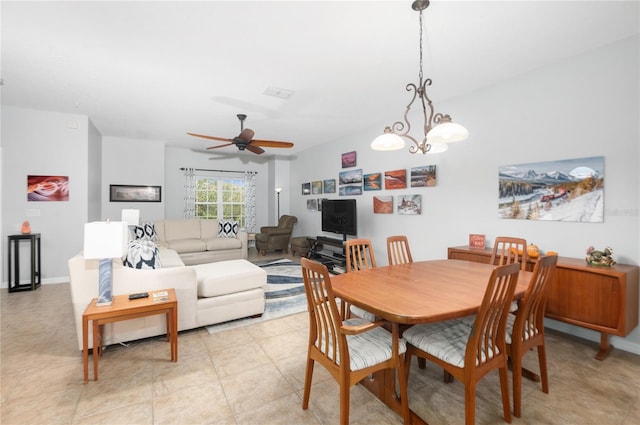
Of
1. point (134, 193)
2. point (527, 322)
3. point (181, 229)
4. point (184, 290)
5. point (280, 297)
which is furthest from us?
point (134, 193)

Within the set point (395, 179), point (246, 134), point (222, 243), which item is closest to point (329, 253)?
point (395, 179)

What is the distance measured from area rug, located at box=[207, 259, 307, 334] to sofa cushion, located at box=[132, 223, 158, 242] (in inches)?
89.2

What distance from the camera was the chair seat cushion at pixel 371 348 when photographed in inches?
62.2

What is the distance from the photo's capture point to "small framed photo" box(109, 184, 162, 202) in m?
6.15

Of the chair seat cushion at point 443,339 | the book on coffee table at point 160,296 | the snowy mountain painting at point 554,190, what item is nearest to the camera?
the chair seat cushion at point 443,339

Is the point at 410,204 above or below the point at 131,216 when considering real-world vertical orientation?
above

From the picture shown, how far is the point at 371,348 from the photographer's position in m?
1.66

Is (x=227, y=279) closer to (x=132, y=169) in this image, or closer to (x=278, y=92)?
(x=278, y=92)

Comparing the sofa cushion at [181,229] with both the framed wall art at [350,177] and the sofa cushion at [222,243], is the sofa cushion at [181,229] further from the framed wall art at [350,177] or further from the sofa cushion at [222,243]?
the framed wall art at [350,177]

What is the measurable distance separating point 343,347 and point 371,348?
227 mm

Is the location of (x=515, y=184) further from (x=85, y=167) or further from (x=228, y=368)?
(x=85, y=167)

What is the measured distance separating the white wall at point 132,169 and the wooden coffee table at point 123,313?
460 cm

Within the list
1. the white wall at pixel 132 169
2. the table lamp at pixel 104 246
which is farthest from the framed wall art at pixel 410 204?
the white wall at pixel 132 169

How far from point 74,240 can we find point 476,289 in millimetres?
5691
